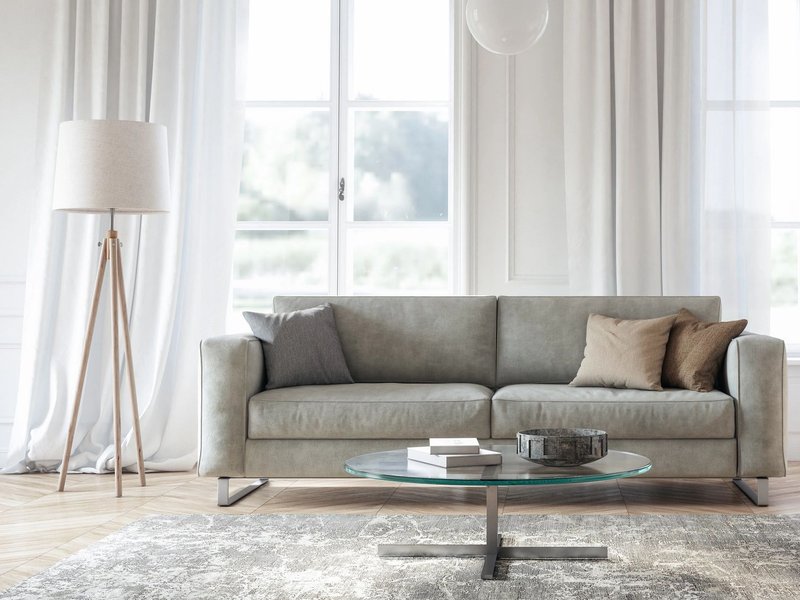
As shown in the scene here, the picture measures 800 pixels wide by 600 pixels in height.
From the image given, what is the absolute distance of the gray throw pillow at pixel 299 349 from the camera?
3.84m

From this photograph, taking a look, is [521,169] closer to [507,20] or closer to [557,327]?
[557,327]

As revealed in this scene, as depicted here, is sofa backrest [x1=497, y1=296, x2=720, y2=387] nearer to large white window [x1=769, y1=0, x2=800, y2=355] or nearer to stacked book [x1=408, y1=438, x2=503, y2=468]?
large white window [x1=769, y1=0, x2=800, y2=355]

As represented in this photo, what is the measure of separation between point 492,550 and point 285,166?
292cm

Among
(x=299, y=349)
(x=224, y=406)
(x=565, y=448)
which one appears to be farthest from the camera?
(x=299, y=349)

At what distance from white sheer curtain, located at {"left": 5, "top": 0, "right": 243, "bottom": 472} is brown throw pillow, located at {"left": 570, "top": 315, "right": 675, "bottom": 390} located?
74.6 inches

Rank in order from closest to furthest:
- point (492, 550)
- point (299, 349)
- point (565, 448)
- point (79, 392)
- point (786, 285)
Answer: point (565, 448), point (492, 550), point (299, 349), point (79, 392), point (786, 285)

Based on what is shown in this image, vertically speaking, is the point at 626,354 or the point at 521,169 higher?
the point at 521,169

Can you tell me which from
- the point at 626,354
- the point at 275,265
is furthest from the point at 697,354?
the point at 275,265

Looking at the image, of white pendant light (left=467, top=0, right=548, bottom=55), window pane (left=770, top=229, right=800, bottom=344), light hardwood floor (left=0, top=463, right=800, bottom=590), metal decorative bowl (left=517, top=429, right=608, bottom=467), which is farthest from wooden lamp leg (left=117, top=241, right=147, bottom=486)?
window pane (left=770, top=229, right=800, bottom=344)

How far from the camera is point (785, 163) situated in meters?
4.85

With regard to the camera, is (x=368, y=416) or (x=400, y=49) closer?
(x=368, y=416)

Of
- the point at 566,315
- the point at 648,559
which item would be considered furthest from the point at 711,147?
the point at 648,559

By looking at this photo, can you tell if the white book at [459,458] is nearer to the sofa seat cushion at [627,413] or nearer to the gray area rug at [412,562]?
the gray area rug at [412,562]

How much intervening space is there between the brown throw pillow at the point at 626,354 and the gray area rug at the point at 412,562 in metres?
0.62
